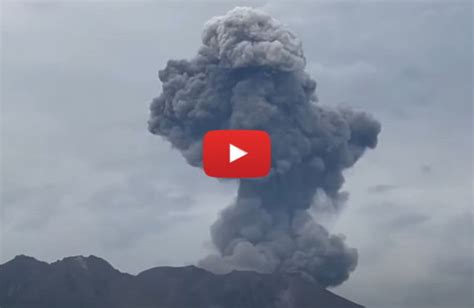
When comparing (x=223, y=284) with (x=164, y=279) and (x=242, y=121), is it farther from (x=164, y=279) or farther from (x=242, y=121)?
(x=242, y=121)

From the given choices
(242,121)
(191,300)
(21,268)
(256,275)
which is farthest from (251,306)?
(242,121)

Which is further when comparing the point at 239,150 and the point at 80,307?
the point at 80,307

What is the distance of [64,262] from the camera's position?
312ft

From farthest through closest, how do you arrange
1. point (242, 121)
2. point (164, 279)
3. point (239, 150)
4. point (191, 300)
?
point (164, 279)
point (191, 300)
point (242, 121)
point (239, 150)

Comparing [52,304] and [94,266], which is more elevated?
[94,266]

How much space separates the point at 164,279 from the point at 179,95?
39226 millimetres

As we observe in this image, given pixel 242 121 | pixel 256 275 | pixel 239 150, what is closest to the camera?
pixel 239 150

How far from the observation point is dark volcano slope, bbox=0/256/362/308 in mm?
76125

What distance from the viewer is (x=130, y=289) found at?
287 ft

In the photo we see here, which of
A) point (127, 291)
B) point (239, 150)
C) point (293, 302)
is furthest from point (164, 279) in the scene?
point (239, 150)

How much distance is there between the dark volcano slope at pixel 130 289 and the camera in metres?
76.1

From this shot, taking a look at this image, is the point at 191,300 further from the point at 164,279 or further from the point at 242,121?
the point at 242,121

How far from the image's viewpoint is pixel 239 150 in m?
21.5

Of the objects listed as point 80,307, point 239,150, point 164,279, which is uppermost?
point 164,279
